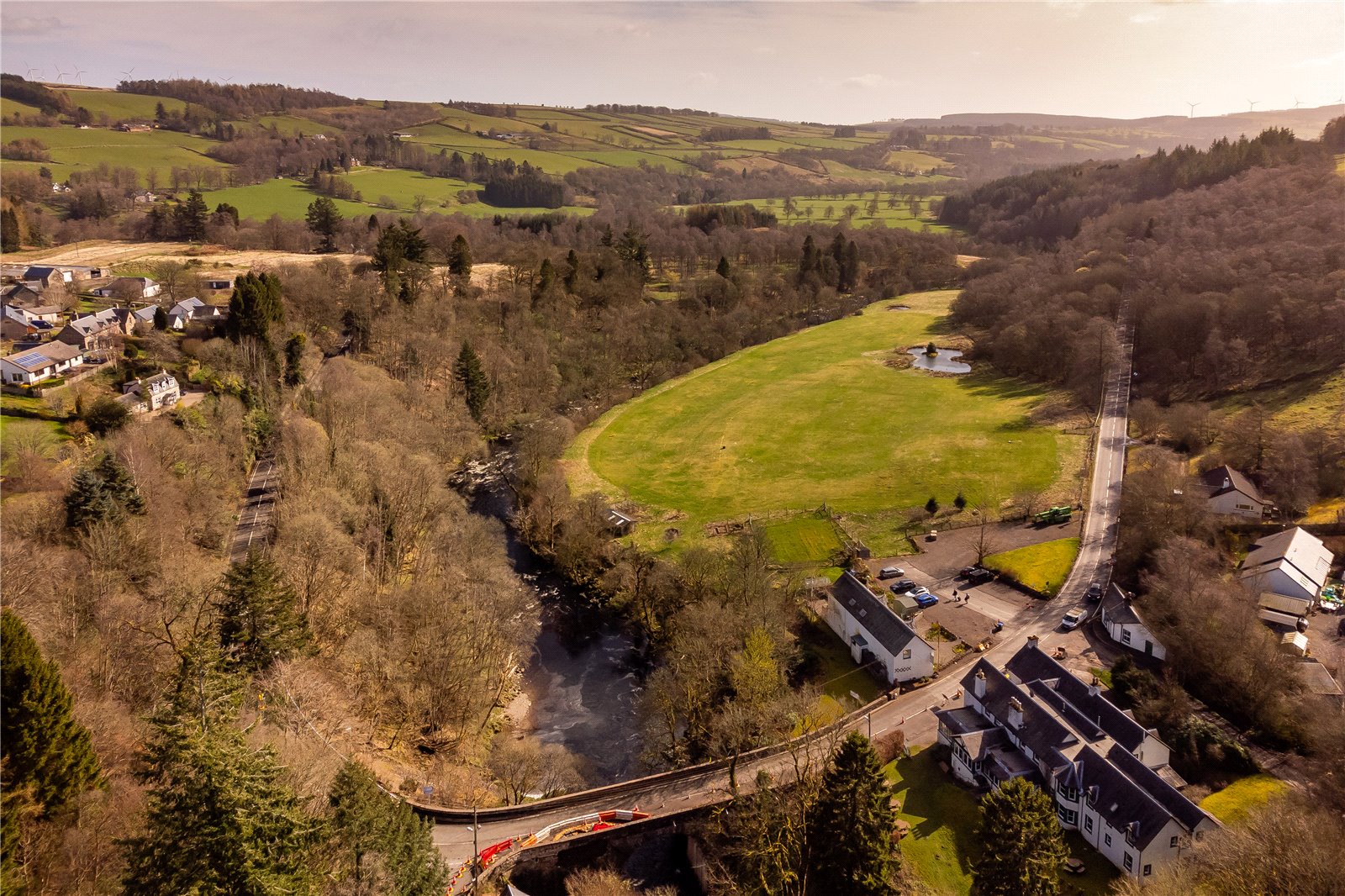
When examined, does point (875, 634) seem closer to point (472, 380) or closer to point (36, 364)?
point (472, 380)

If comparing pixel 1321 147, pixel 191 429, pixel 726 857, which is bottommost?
pixel 726 857

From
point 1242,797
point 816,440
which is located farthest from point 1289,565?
point 816,440

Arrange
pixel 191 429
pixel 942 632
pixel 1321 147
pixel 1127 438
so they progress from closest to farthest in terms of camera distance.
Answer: pixel 942 632 → pixel 191 429 → pixel 1127 438 → pixel 1321 147

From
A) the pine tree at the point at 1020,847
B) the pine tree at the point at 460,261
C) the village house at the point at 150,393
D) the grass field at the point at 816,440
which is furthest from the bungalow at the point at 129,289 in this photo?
the pine tree at the point at 1020,847

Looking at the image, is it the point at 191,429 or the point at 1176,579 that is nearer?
the point at 1176,579

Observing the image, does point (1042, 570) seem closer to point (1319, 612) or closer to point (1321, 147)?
point (1319, 612)

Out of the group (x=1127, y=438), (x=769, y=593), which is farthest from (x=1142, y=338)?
(x=769, y=593)

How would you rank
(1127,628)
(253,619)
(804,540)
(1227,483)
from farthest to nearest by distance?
(804,540), (1227,483), (1127,628), (253,619)
